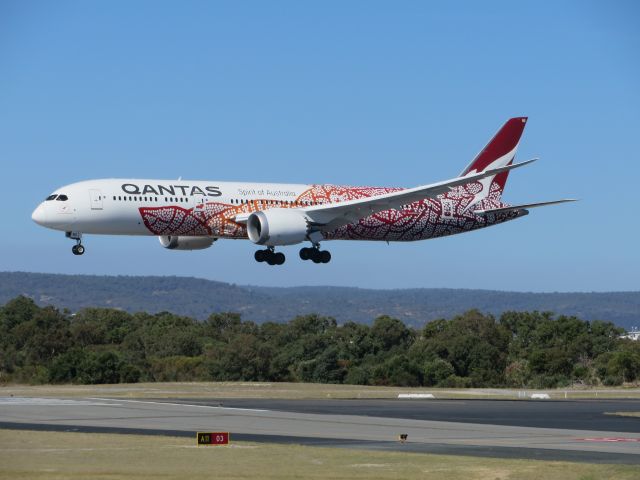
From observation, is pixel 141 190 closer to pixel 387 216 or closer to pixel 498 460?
pixel 387 216

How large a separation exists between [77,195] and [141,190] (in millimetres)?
3343

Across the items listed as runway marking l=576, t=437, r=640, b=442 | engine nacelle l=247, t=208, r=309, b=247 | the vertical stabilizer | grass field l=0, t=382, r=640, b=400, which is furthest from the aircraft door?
runway marking l=576, t=437, r=640, b=442

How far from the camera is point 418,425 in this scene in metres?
42.6

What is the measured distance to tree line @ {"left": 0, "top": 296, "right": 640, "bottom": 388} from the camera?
3910 inches

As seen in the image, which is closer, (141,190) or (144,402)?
(144,402)

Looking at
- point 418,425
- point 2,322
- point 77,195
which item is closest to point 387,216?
point 77,195

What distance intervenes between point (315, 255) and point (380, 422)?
26306 millimetres

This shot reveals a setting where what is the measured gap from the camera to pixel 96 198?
200ft

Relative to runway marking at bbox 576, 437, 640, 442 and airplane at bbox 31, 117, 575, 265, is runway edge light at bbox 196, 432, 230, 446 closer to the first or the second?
runway marking at bbox 576, 437, 640, 442

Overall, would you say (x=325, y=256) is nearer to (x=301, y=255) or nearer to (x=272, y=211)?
(x=301, y=255)

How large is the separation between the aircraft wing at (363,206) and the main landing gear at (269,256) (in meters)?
2.97

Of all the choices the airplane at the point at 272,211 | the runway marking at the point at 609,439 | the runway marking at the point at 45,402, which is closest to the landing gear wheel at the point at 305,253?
the airplane at the point at 272,211

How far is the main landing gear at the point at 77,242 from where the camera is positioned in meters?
61.2

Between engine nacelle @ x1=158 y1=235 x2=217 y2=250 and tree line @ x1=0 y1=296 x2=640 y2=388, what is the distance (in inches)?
891
